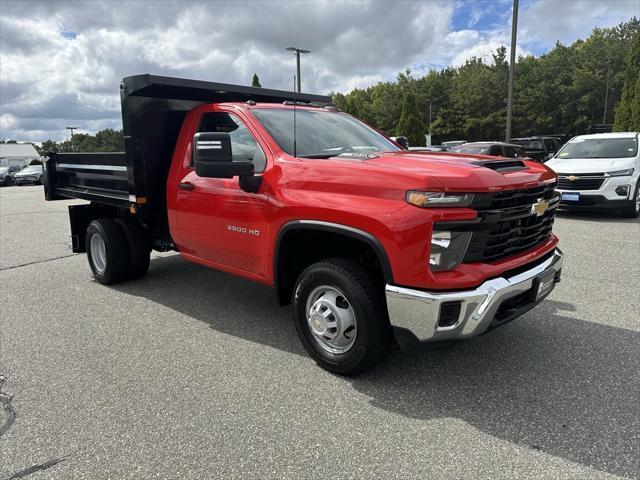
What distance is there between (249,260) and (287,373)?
3.25 ft

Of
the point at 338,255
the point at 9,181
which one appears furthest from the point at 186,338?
the point at 9,181

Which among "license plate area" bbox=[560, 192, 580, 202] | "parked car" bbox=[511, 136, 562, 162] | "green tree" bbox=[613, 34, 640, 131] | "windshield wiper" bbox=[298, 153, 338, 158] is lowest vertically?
"license plate area" bbox=[560, 192, 580, 202]

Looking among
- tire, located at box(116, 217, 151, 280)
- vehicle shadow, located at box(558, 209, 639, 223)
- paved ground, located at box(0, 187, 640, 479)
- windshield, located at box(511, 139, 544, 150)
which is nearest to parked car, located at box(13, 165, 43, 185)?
windshield, located at box(511, 139, 544, 150)

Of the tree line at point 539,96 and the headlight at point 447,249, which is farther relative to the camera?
the tree line at point 539,96

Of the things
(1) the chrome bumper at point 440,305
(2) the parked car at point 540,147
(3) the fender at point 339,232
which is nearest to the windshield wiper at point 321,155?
(3) the fender at point 339,232

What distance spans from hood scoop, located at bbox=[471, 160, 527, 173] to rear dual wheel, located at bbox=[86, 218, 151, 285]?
413cm

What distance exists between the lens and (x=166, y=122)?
16.6 feet

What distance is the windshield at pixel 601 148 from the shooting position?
10.4 meters

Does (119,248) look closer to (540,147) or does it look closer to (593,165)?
(593,165)

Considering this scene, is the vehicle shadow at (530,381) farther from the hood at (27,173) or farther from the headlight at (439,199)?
the hood at (27,173)

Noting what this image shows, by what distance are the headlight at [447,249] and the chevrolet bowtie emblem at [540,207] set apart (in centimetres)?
77

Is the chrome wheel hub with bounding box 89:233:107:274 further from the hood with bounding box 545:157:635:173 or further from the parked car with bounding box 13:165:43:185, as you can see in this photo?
the parked car with bounding box 13:165:43:185

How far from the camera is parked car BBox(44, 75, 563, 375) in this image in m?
2.81

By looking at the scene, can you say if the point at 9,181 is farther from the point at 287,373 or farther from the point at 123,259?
the point at 287,373
